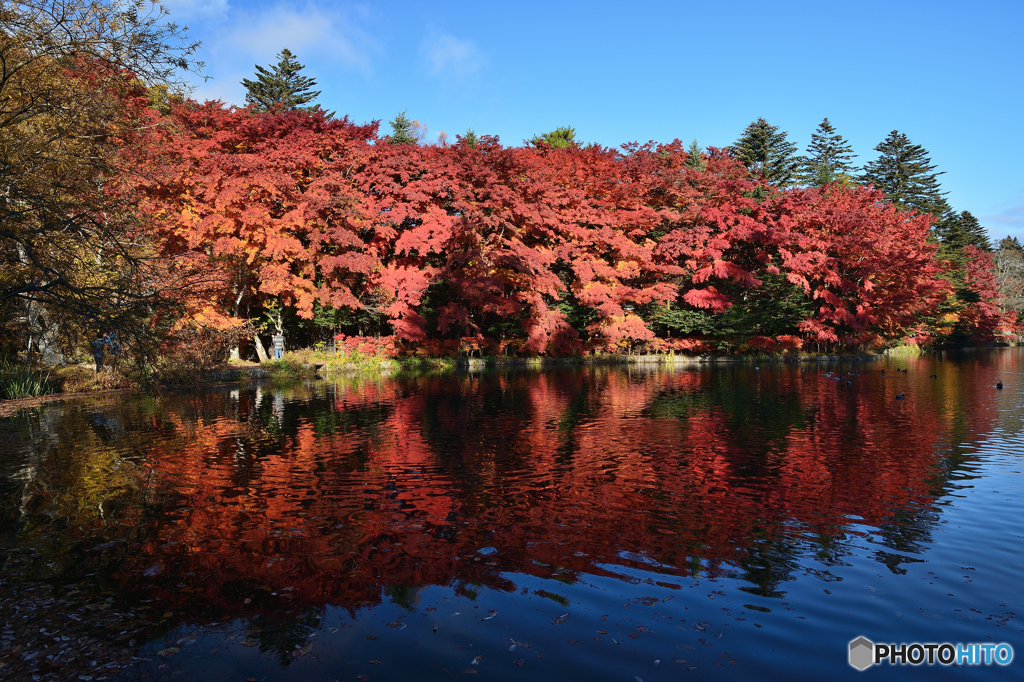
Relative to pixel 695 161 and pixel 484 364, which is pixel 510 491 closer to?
pixel 484 364

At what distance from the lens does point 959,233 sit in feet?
172

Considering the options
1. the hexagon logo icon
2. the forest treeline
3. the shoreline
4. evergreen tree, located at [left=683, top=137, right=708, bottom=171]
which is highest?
evergreen tree, located at [left=683, top=137, right=708, bottom=171]

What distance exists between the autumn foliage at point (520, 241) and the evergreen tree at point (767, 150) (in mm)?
11196

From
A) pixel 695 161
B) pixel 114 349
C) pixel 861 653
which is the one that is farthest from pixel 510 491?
pixel 695 161

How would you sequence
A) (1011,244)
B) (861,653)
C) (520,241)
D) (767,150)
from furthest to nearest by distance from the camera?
(1011,244), (767,150), (520,241), (861,653)

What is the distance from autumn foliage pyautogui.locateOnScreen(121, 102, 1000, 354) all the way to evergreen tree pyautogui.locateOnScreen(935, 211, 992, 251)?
679 inches

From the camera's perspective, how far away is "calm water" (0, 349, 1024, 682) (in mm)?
4367

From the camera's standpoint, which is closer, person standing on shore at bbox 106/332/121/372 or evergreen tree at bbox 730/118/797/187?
person standing on shore at bbox 106/332/121/372

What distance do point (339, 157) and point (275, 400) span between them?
1351 cm

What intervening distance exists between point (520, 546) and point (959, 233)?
5971 centimetres

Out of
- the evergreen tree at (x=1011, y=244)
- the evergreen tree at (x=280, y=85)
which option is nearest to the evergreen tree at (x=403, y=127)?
the evergreen tree at (x=280, y=85)

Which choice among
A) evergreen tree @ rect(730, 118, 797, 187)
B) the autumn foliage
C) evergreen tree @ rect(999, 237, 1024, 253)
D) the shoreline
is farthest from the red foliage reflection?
evergreen tree @ rect(999, 237, 1024, 253)

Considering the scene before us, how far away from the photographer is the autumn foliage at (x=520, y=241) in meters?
25.7

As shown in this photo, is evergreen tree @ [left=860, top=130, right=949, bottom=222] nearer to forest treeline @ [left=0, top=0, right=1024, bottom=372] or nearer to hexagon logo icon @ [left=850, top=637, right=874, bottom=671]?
forest treeline @ [left=0, top=0, right=1024, bottom=372]
